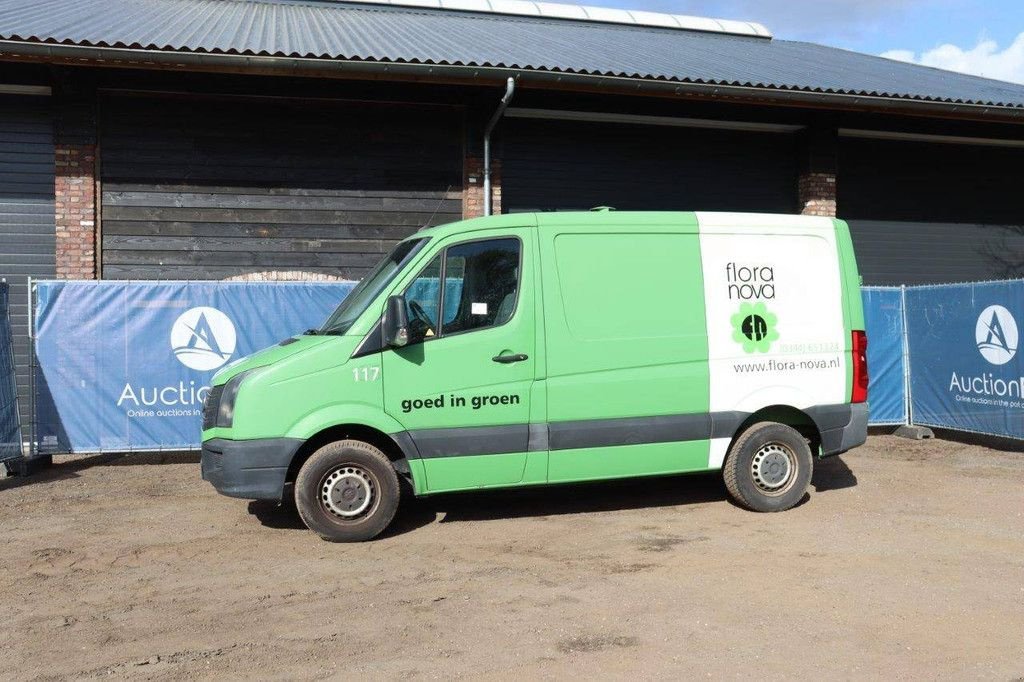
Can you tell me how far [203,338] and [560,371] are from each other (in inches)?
184

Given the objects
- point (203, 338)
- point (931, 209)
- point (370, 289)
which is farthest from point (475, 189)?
point (931, 209)

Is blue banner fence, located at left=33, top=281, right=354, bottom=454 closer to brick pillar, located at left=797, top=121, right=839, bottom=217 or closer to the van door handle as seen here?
the van door handle

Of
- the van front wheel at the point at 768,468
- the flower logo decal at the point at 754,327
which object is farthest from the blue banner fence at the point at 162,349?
the flower logo decal at the point at 754,327

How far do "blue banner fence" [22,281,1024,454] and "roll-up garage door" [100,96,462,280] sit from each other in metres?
1.91

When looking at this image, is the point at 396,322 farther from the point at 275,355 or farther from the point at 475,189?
the point at 475,189

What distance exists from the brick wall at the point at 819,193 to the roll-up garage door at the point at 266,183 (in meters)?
5.13

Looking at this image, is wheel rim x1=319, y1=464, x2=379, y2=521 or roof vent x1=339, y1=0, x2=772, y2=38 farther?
roof vent x1=339, y1=0, x2=772, y2=38

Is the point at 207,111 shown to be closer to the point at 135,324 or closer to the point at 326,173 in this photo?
the point at 326,173

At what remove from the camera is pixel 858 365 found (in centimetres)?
733

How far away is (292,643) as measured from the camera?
4465 millimetres

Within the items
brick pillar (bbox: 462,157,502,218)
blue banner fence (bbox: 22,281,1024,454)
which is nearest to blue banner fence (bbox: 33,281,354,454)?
blue banner fence (bbox: 22,281,1024,454)

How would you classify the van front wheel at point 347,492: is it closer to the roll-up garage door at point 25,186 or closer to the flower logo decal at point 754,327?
the flower logo decal at point 754,327

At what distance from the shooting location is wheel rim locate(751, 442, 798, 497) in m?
7.21

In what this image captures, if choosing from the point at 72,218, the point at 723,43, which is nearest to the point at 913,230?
the point at 723,43
